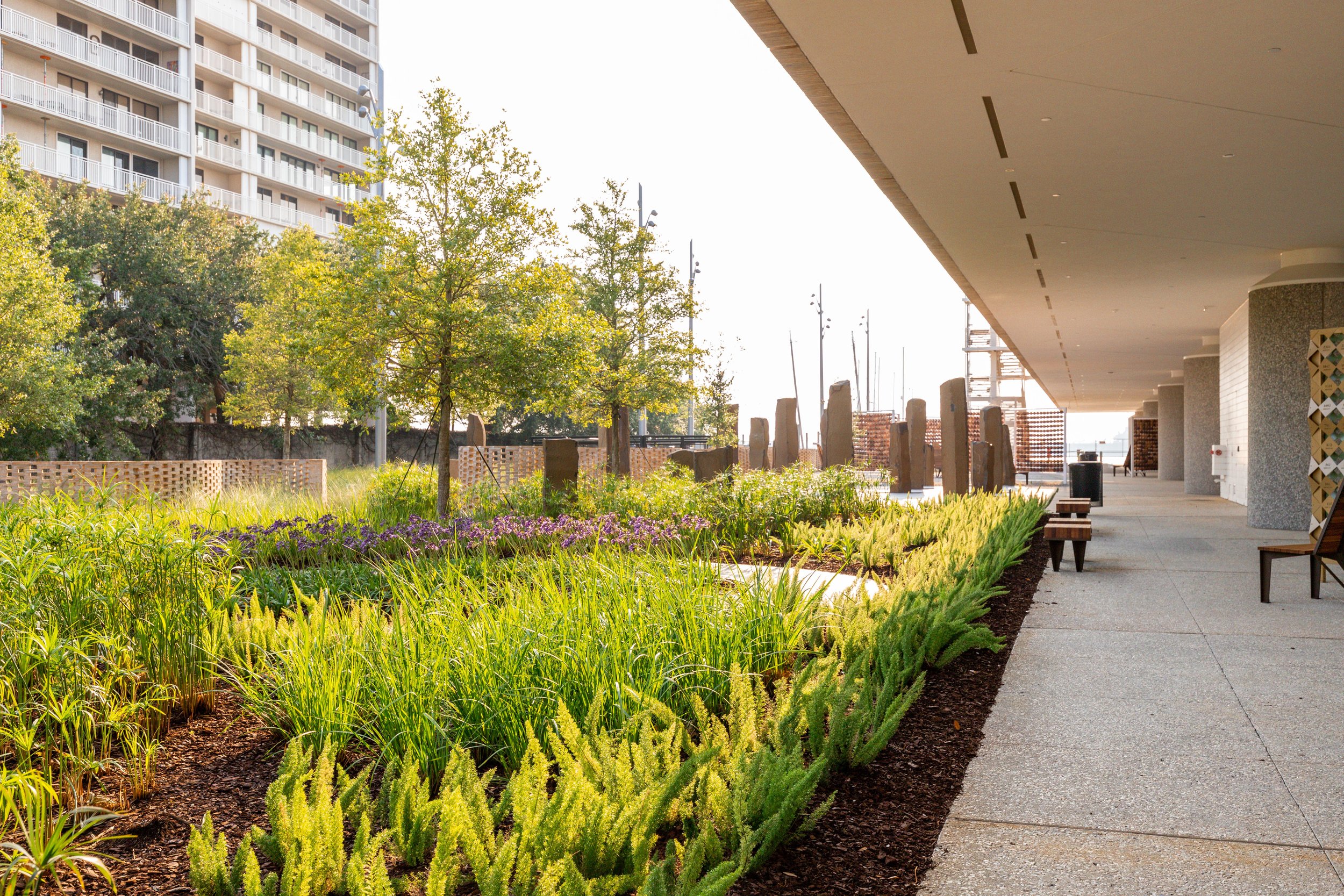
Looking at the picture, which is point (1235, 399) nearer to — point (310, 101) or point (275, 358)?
point (275, 358)

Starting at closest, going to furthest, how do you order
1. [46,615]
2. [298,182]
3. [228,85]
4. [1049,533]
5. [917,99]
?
[46,615] → [917,99] → [1049,533] → [228,85] → [298,182]

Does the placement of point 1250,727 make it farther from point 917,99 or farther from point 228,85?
point 228,85

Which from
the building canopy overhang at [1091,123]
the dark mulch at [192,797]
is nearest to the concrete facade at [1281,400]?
the building canopy overhang at [1091,123]

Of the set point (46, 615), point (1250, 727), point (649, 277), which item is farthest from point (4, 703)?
point (649, 277)

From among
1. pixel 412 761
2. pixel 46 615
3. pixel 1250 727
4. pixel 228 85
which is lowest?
pixel 1250 727

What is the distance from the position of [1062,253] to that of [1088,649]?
8771 mm

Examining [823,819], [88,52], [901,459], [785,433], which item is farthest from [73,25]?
[823,819]

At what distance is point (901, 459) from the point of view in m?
20.0

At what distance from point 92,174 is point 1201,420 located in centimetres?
3555

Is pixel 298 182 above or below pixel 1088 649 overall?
above

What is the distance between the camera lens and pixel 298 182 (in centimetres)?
4153

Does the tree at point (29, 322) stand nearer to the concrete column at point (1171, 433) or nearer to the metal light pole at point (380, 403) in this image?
the metal light pole at point (380, 403)

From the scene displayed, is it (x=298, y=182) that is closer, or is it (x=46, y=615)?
(x=46, y=615)

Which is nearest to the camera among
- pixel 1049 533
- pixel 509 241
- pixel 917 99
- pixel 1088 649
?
pixel 1088 649
